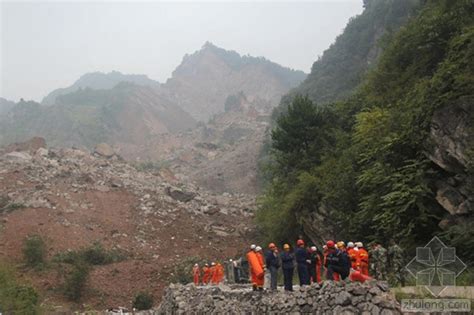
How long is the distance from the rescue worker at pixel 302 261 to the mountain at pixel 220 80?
388 feet

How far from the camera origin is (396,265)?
37.6 feet

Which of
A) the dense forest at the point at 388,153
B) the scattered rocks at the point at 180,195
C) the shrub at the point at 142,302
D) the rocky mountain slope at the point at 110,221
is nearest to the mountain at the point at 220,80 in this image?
the scattered rocks at the point at 180,195

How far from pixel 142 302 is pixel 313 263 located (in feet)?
49.2

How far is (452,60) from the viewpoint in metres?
16.4

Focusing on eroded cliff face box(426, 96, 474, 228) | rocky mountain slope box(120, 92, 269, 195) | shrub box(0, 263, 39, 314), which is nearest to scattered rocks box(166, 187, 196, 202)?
rocky mountain slope box(120, 92, 269, 195)

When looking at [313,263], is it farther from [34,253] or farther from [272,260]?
[34,253]

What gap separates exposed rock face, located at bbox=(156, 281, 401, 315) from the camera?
9086 millimetres

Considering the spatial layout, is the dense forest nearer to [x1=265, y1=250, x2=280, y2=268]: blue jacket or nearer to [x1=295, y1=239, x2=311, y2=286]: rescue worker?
[x1=295, y1=239, x2=311, y2=286]: rescue worker

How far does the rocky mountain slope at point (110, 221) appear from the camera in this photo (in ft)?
90.5

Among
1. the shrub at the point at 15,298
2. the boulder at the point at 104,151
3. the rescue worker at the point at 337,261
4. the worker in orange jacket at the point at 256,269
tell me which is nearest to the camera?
the rescue worker at the point at 337,261

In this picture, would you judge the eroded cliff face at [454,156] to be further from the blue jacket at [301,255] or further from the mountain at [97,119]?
the mountain at [97,119]

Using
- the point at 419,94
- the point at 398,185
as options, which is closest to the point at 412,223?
the point at 398,185

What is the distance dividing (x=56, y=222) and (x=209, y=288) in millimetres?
22287

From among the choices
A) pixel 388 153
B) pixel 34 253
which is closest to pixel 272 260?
pixel 388 153
